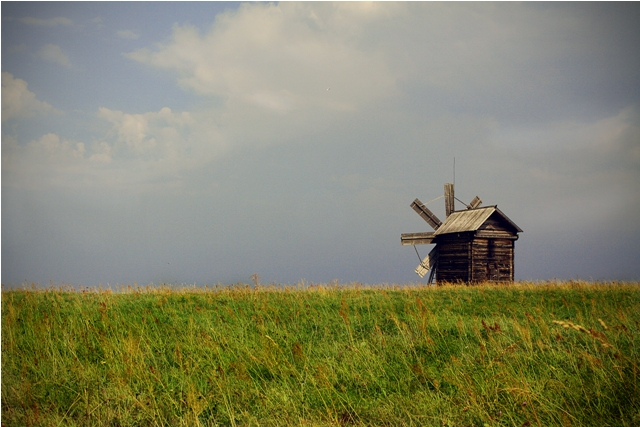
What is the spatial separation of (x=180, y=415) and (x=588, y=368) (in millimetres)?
6002

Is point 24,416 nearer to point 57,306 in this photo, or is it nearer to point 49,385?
point 49,385

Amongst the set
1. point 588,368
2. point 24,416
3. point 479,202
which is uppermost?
point 479,202

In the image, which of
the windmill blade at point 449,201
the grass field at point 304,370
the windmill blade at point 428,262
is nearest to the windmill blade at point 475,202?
the windmill blade at point 449,201

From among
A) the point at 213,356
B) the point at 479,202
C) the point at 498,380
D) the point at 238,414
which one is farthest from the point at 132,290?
the point at 479,202

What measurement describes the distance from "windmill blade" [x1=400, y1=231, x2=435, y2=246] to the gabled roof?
1.84 feet

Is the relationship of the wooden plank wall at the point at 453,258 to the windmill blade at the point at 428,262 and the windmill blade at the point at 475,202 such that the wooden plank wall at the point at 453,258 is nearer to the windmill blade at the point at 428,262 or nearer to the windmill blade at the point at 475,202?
the windmill blade at the point at 428,262

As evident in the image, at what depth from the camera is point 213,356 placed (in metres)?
8.47

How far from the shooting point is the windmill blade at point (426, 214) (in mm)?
28828

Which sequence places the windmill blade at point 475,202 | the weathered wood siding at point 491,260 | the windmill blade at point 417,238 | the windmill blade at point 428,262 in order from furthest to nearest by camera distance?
the windmill blade at point 475,202, the windmill blade at point 428,262, the windmill blade at point 417,238, the weathered wood siding at point 491,260

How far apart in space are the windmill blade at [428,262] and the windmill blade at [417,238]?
1003 millimetres

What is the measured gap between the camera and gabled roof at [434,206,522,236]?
81.7 ft

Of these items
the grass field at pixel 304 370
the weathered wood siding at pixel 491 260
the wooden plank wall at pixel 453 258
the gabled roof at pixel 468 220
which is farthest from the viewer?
the wooden plank wall at pixel 453 258

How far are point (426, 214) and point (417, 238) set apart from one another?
1.96 m

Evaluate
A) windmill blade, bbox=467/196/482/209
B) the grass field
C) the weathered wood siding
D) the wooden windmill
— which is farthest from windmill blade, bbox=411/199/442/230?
the grass field
